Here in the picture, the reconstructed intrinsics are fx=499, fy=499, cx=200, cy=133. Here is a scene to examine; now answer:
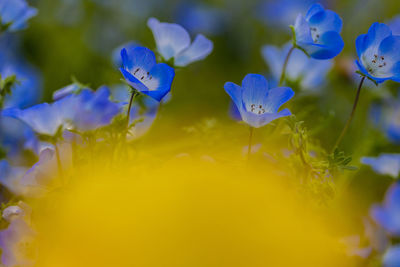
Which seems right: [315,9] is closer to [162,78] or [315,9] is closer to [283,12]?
[162,78]

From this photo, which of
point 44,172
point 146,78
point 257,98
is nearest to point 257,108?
point 257,98

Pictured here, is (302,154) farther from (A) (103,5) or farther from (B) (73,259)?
(A) (103,5)

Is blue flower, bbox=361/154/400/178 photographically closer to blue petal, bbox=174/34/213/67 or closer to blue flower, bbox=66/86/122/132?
blue petal, bbox=174/34/213/67

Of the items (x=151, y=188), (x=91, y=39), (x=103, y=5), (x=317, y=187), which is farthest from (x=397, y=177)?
(x=103, y=5)

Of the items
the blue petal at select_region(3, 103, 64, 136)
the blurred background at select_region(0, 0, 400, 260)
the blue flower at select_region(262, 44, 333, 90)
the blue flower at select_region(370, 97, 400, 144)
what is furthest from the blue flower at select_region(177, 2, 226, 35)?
the blue petal at select_region(3, 103, 64, 136)

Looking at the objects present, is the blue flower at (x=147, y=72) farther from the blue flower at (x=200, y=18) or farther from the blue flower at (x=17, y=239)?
the blue flower at (x=200, y=18)

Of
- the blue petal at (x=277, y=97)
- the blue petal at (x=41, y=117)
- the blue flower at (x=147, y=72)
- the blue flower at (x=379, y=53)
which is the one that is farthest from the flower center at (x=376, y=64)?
the blue petal at (x=41, y=117)
